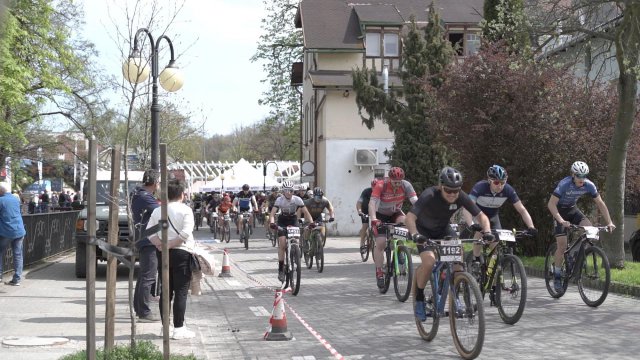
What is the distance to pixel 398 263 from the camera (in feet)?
41.7

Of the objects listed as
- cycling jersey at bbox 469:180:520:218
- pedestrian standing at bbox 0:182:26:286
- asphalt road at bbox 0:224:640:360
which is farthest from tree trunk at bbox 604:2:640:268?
pedestrian standing at bbox 0:182:26:286

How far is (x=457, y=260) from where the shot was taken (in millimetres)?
8203

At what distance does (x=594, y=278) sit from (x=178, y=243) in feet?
19.0

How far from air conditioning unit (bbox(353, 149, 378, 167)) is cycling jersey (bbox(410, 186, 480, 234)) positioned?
2916cm

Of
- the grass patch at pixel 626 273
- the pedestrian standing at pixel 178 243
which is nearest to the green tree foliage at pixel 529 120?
the grass patch at pixel 626 273

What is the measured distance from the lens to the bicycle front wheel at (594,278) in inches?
439

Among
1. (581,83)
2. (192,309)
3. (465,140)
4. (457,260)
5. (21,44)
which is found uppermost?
(21,44)

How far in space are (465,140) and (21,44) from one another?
14.5 meters

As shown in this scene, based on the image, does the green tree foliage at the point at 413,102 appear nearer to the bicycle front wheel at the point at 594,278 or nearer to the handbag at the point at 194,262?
the bicycle front wheel at the point at 594,278

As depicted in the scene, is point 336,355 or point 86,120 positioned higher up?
point 86,120

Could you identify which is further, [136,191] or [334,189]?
[334,189]

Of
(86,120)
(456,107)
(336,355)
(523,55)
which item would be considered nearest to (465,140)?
(456,107)

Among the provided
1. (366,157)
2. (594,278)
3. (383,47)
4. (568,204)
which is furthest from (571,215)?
(383,47)

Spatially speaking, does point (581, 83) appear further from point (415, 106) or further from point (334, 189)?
point (334, 189)
